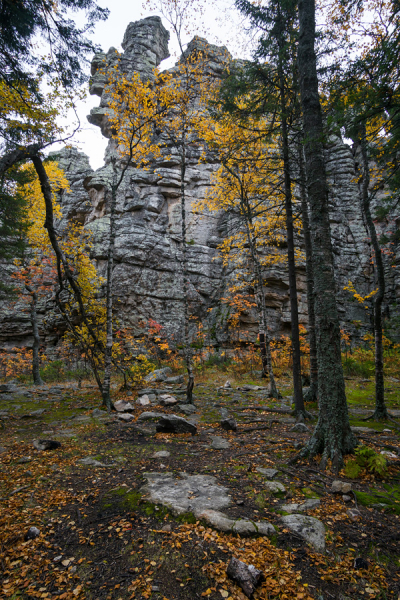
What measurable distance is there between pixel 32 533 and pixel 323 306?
5009 mm

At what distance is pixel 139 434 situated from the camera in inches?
262

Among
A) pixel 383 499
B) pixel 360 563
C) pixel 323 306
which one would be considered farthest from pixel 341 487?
pixel 323 306

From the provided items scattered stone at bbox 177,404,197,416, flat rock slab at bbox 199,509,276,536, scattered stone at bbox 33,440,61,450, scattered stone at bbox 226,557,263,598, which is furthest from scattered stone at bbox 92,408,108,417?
scattered stone at bbox 226,557,263,598

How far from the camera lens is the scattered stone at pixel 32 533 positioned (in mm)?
2971

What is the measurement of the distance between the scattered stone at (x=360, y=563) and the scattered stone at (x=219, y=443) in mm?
3359

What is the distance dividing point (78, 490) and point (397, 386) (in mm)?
11565

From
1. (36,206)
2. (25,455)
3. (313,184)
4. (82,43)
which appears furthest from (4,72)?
(36,206)

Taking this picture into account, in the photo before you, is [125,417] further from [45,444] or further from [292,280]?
[292,280]

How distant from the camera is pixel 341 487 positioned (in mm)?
3734

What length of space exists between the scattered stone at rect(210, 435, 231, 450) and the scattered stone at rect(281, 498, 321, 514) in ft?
7.79

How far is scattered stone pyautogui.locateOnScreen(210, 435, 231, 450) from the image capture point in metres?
5.79

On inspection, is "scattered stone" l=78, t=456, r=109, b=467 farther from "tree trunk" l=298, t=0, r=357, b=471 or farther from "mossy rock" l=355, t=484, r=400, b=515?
"mossy rock" l=355, t=484, r=400, b=515

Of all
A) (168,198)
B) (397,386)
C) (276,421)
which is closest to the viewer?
(276,421)

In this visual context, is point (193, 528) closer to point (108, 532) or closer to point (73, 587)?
point (108, 532)
